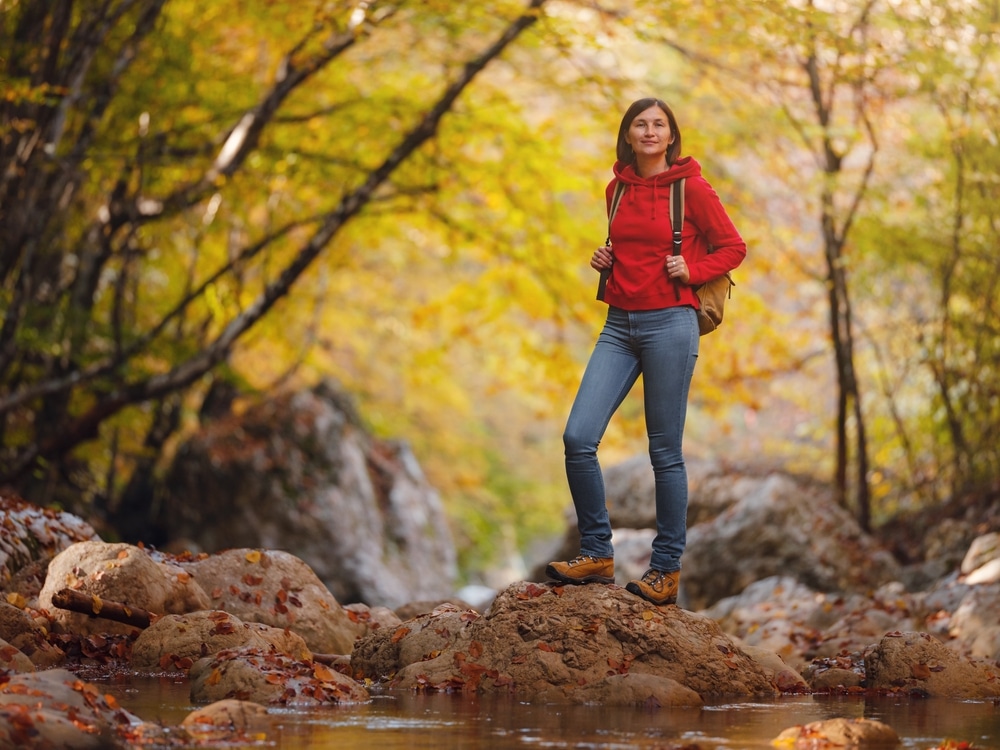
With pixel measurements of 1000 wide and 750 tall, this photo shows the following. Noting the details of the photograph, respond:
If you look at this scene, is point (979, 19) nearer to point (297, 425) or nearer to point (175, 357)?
point (175, 357)

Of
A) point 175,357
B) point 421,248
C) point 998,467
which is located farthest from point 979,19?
point 421,248

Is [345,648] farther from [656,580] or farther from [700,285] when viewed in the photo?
[700,285]

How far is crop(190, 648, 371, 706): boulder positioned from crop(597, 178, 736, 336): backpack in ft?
7.06

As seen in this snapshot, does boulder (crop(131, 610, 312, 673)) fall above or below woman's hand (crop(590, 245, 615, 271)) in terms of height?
below

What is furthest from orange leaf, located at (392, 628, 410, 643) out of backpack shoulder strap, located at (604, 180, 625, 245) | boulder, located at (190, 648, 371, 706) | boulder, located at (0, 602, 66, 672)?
backpack shoulder strap, located at (604, 180, 625, 245)

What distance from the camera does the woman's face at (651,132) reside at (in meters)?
5.69

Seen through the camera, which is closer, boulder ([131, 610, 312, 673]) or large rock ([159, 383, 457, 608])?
boulder ([131, 610, 312, 673])

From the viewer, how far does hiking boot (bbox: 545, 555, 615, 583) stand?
6016 mm

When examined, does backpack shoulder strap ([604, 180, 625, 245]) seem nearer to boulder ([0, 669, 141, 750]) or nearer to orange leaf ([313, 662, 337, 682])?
orange leaf ([313, 662, 337, 682])

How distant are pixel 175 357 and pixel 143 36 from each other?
3473 millimetres

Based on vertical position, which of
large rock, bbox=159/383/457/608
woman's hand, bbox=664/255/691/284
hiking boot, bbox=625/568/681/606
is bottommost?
hiking boot, bbox=625/568/681/606

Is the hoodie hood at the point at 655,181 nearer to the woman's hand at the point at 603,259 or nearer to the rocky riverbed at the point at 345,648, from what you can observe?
the woman's hand at the point at 603,259

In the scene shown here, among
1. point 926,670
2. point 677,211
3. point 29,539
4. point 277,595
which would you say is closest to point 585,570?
point 677,211

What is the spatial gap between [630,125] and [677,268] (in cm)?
74
